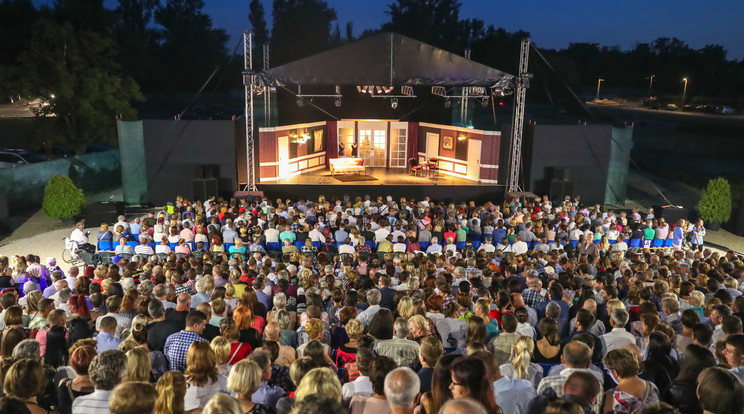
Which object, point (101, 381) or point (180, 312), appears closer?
point (101, 381)

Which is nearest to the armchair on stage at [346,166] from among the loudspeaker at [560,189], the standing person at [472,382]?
the loudspeaker at [560,189]

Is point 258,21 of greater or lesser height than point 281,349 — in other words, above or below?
above

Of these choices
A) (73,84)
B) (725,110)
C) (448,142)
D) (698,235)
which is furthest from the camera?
(725,110)

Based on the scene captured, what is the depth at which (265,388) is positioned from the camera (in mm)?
3697

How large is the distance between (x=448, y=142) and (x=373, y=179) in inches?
129

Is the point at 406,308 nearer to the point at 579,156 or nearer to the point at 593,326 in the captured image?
the point at 593,326

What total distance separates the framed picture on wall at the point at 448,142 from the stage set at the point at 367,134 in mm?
55

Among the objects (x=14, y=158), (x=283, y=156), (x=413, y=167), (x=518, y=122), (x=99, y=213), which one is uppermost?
(x=518, y=122)

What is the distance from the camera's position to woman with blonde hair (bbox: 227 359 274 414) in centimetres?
332

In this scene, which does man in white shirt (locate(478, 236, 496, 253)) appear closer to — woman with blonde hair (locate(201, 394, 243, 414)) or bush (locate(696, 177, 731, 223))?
bush (locate(696, 177, 731, 223))

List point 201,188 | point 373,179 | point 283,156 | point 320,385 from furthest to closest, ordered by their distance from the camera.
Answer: point 283,156 → point 373,179 → point 201,188 → point 320,385

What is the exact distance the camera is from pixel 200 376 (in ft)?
12.0

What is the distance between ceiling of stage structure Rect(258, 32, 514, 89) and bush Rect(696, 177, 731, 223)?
6.52m

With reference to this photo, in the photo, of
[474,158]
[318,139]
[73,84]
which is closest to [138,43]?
[73,84]
